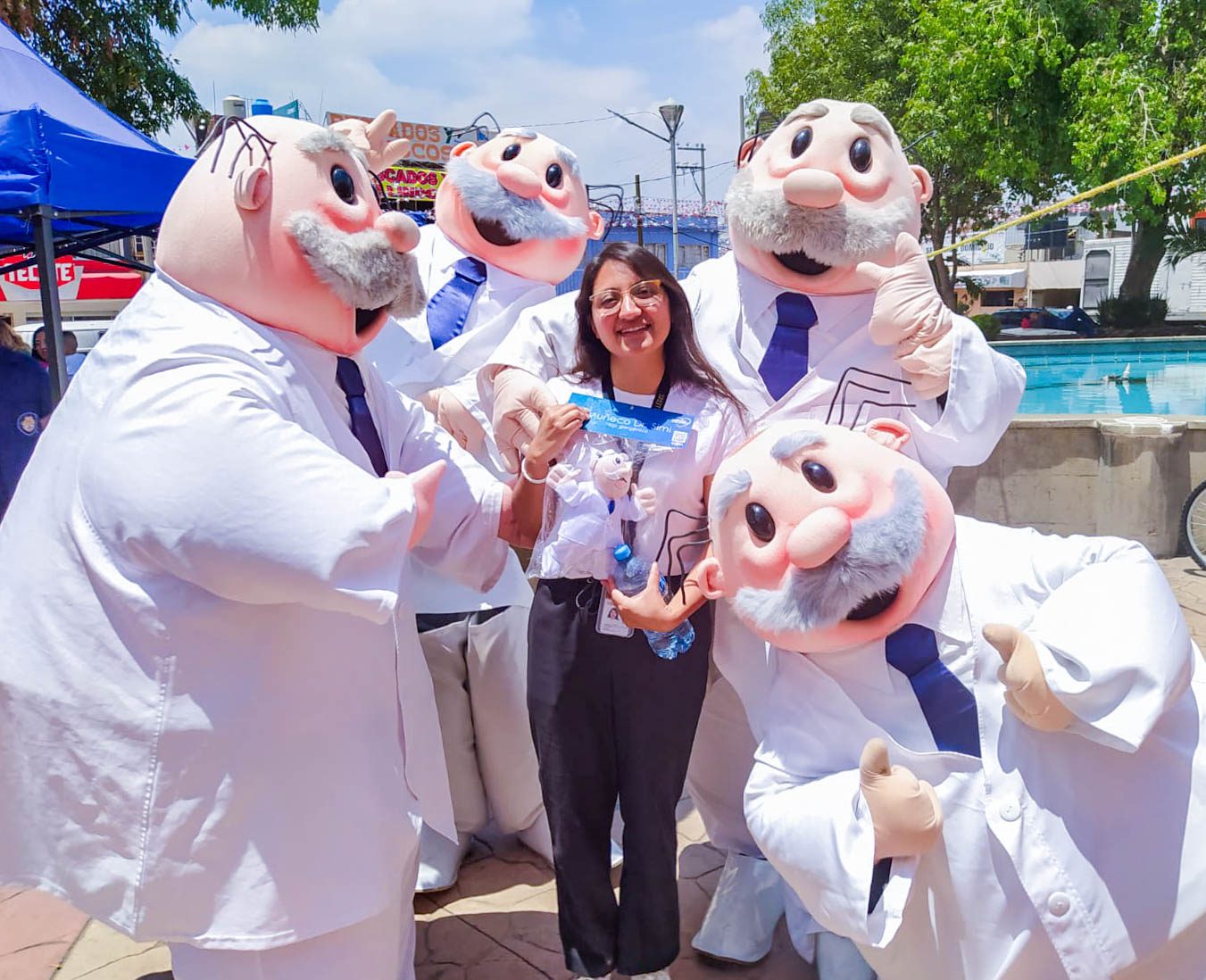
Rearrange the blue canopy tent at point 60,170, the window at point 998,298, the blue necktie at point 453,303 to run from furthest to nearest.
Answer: the window at point 998,298
the blue canopy tent at point 60,170
the blue necktie at point 453,303

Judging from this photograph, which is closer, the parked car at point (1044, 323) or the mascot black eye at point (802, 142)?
the mascot black eye at point (802, 142)

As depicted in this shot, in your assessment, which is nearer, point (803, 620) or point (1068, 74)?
point (803, 620)

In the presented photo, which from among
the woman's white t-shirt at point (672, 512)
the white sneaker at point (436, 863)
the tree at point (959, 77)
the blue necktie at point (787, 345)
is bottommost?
the white sneaker at point (436, 863)

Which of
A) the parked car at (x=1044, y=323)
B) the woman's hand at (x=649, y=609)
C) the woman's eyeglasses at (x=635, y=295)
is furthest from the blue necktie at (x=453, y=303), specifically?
the parked car at (x=1044, y=323)

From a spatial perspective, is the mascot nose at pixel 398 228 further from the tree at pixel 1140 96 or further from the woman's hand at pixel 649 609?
the tree at pixel 1140 96

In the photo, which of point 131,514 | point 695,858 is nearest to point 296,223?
point 131,514

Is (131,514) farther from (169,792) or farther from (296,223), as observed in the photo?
(296,223)

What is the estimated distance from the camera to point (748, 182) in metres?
2.59

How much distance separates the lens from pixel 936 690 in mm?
1918

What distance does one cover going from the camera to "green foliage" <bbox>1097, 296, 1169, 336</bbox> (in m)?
21.2

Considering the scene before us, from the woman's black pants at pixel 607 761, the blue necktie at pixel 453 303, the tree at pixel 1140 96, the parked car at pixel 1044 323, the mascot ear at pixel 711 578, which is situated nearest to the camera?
the mascot ear at pixel 711 578

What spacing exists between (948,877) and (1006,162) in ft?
51.2

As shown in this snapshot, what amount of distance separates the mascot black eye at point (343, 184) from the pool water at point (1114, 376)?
883cm

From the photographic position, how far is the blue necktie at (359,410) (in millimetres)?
2160
